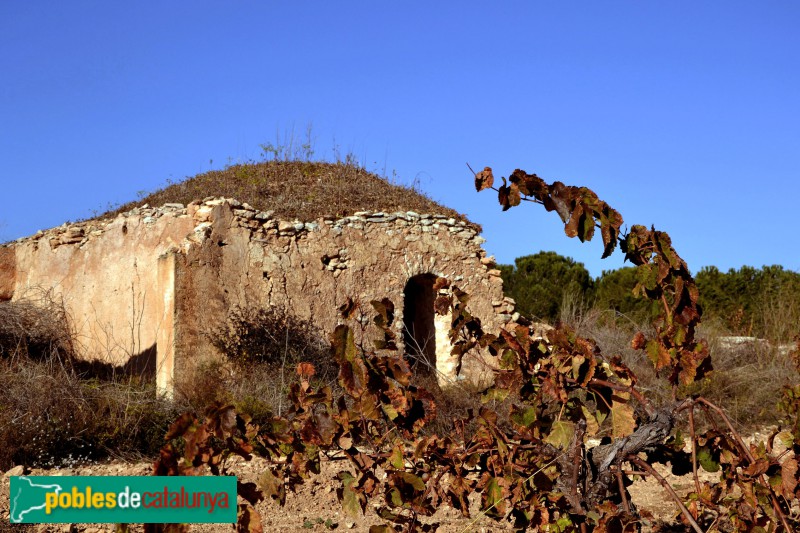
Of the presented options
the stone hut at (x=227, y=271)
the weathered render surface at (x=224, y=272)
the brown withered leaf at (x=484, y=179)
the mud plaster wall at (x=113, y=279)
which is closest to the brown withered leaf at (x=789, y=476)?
the brown withered leaf at (x=484, y=179)

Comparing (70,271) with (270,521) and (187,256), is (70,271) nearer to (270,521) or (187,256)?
(187,256)

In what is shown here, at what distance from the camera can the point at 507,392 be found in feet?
10.9

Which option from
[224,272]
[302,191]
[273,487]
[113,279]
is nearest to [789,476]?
[273,487]

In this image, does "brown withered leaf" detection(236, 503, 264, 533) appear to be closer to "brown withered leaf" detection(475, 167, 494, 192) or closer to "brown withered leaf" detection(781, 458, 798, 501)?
"brown withered leaf" detection(475, 167, 494, 192)

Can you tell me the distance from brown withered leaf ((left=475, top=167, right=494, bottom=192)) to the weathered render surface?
23.4 ft

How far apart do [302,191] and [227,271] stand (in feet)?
10.9

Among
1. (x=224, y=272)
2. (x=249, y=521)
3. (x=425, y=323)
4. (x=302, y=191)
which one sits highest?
(x=302, y=191)

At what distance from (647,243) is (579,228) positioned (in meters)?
0.30

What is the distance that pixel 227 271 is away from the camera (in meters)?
10.5

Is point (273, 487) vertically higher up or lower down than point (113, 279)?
lower down

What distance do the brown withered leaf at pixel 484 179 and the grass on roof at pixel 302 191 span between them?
881 centimetres

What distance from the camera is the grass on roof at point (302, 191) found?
41.1 feet

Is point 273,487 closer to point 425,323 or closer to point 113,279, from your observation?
point 113,279

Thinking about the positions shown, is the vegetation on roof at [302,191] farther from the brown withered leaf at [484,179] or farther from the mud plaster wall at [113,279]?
the brown withered leaf at [484,179]
